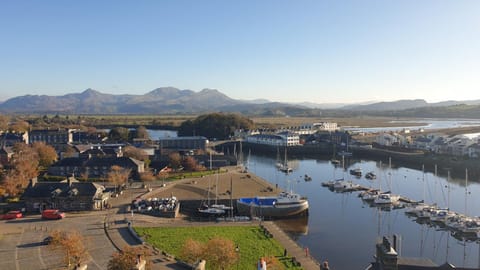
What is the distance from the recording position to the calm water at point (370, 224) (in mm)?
24531

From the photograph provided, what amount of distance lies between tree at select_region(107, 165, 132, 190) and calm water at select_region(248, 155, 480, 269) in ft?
53.2

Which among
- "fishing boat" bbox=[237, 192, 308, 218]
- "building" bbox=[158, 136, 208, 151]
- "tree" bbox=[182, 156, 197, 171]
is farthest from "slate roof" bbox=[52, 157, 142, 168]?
"building" bbox=[158, 136, 208, 151]

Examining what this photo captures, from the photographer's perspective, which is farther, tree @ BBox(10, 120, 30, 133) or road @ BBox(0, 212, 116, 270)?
tree @ BBox(10, 120, 30, 133)

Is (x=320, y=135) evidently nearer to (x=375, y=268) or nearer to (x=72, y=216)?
(x=72, y=216)

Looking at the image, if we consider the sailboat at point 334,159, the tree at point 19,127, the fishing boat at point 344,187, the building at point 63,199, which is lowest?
the fishing boat at point 344,187

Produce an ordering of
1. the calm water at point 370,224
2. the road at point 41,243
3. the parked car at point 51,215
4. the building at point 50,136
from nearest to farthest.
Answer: the road at point 41,243 → the calm water at point 370,224 → the parked car at point 51,215 → the building at point 50,136

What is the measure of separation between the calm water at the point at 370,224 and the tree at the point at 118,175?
16202 millimetres

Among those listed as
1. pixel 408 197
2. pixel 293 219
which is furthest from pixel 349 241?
pixel 408 197

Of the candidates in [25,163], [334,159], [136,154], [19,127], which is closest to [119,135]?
[19,127]

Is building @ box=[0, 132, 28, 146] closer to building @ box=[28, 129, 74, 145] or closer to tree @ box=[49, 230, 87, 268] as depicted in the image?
building @ box=[28, 129, 74, 145]

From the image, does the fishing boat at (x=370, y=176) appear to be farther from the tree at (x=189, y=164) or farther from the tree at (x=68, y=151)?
the tree at (x=68, y=151)

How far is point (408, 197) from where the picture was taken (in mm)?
39281

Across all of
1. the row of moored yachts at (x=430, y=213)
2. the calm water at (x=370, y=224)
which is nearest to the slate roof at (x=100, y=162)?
the calm water at (x=370, y=224)

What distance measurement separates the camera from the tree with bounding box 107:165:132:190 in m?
37.4
